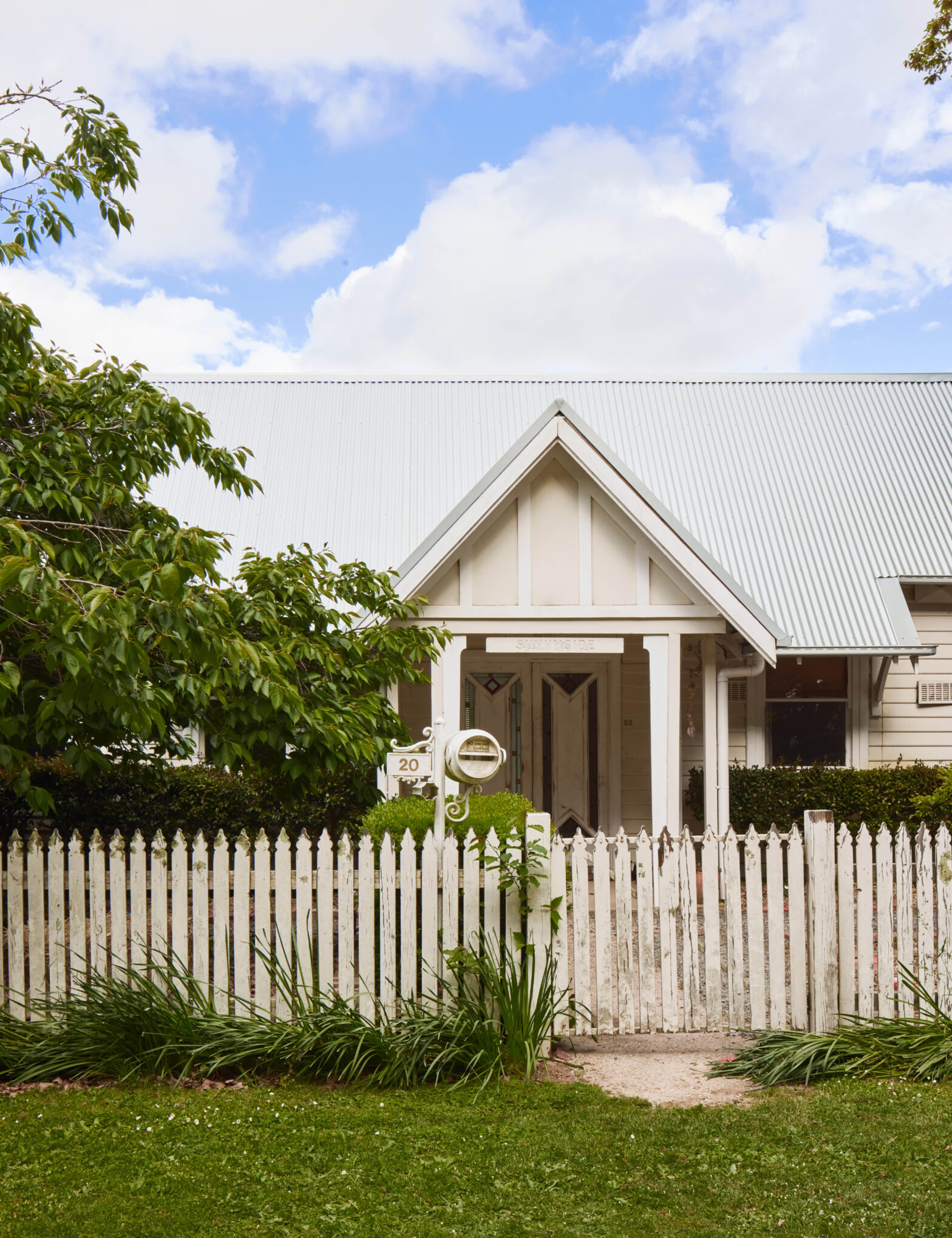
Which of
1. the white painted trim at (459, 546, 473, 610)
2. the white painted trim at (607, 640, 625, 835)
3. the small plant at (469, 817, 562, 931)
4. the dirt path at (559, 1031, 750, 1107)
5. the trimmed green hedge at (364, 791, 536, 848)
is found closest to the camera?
the dirt path at (559, 1031, 750, 1107)

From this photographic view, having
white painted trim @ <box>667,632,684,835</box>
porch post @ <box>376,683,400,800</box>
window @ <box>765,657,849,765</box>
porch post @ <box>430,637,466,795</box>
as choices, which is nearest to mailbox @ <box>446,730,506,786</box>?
porch post @ <box>376,683,400,800</box>

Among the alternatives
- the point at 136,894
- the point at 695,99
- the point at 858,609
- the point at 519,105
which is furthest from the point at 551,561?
the point at 695,99

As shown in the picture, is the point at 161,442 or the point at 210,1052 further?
the point at 161,442

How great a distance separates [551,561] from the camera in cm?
1149

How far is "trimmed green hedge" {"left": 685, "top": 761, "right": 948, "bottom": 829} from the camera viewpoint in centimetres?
1274

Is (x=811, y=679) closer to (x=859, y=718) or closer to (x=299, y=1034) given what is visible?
(x=859, y=718)

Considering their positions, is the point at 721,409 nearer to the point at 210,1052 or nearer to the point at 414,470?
the point at 414,470

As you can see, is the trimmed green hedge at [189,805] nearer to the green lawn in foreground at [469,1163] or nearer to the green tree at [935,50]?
the green lawn in foreground at [469,1163]

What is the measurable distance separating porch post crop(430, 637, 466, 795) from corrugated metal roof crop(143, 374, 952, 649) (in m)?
4.14

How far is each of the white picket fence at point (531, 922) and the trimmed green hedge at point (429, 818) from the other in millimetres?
455

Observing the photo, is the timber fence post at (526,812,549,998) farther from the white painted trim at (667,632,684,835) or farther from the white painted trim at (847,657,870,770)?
the white painted trim at (847,657,870,770)

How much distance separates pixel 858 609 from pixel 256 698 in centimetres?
993

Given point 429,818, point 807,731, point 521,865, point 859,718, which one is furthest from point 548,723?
point 521,865

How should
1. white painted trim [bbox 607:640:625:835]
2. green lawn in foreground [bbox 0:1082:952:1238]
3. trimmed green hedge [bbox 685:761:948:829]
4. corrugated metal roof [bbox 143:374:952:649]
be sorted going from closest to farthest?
green lawn in foreground [bbox 0:1082:952:1238] → trimmed green hedge [bbox 685:761:948:829] → corrugated metal roof [bbox 143:374:952:649] → white painted trim [bbox 607:640:625:835]
